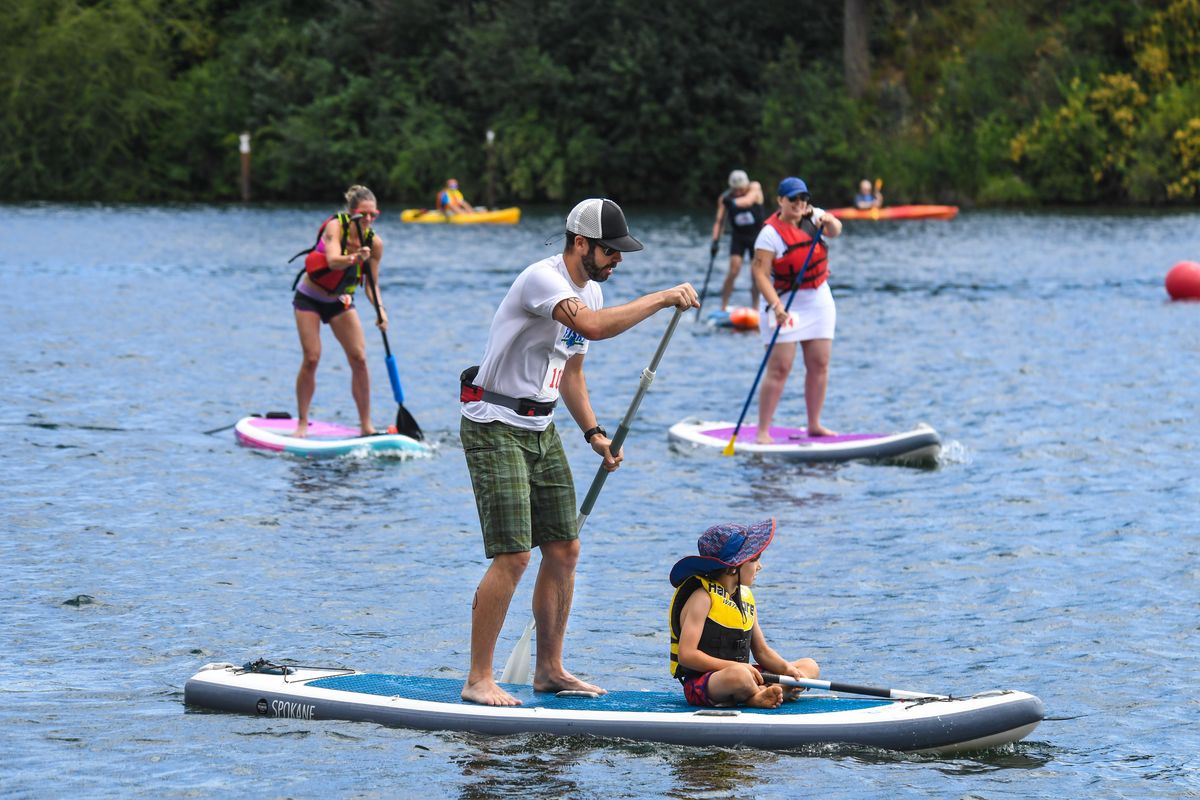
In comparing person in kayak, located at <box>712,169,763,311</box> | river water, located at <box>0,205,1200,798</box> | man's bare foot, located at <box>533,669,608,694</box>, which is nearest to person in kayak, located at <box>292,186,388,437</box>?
river water, located at <box>0,205,1200,798</box>

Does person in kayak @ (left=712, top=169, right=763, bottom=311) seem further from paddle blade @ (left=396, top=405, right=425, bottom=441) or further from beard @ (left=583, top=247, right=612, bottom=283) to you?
beard @ (left=583, top=247, right=612, bottom=283)

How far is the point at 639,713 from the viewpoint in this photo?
294 inches

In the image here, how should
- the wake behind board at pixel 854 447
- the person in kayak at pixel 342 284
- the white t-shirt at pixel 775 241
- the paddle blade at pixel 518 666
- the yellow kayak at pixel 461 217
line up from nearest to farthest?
the paddle blade at pixel 518 666 < the person in kayak at pixel 342 284 < the white t-shirt at pixel 775 241 < the wake behind board at pixel 854 447 < the yellow kayak at pixel 461 217

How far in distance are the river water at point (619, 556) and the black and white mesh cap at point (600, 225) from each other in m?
2.15

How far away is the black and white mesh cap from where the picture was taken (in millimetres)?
7305

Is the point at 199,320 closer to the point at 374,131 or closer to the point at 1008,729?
the point at 1008,729

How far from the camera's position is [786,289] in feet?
46.2

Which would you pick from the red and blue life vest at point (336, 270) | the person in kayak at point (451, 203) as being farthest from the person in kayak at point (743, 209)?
the person in kayak at point (451, 203)

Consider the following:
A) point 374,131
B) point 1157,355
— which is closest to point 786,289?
point 1157,355

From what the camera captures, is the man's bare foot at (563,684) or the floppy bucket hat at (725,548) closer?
the floppy bucket hat at (725,548)

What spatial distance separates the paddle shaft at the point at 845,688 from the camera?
7438 mm

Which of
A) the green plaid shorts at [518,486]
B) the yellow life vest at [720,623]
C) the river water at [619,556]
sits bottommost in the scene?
the river water at [619,556]

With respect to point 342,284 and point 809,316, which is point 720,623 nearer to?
point 809,316

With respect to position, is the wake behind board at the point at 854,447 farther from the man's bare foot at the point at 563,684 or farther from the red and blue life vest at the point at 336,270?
the man's bare foot at the point at 563,684
